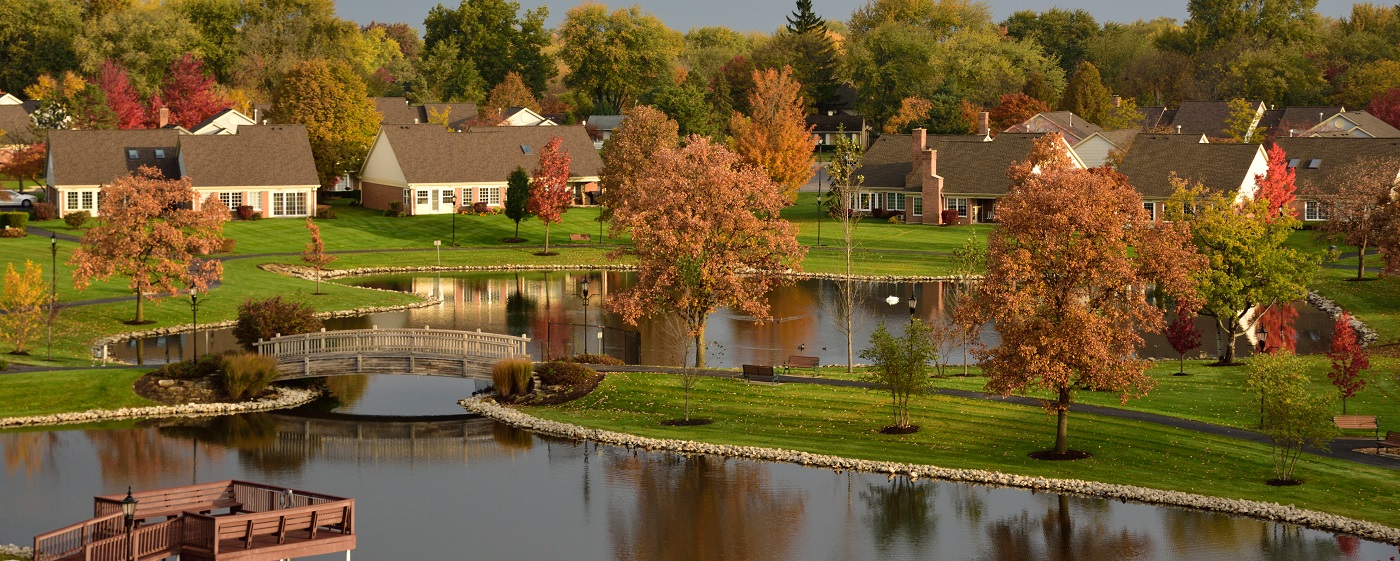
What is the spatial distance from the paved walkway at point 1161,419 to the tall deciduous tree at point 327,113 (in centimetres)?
6848

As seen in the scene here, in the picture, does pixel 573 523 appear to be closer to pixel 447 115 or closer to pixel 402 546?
pixel 402 546

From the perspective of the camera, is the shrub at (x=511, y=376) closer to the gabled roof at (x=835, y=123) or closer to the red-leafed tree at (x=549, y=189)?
the red-leafed tree at (x=549, y=189)

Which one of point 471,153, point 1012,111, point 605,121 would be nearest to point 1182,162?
point 1012,111

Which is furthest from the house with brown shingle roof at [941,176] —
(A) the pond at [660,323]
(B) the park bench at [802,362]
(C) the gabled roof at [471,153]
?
(B) the park bench at [802,362]

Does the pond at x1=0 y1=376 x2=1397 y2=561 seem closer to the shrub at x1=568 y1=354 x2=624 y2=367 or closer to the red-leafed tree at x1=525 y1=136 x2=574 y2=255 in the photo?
the shrub at x1=568 y1=354 x2=624 y2=367

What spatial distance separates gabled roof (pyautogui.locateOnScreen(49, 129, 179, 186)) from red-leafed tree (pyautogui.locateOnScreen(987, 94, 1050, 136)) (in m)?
74.9

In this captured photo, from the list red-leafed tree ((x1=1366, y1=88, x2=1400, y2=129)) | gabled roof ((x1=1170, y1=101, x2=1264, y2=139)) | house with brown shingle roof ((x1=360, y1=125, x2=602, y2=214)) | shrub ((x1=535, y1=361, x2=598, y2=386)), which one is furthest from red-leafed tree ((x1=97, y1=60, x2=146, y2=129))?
red-leafed tree ((x1=1366, y1=88, x2=1400, y2=129))

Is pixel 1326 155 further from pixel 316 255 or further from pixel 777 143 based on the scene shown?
pixel 316 255

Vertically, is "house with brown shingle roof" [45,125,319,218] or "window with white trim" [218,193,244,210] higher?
"house with brown shingle roof" [45,125,319,218]

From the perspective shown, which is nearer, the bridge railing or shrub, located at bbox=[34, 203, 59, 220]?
the bridge railing

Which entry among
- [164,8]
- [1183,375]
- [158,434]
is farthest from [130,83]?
[1183,375]

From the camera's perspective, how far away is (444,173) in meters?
114

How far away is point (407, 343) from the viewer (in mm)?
56125

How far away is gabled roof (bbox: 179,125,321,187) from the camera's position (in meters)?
108
